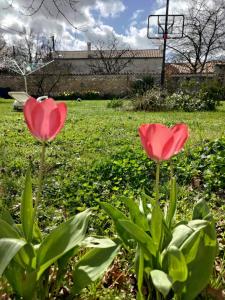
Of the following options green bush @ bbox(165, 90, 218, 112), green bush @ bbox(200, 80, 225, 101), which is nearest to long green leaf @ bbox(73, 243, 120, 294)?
green bush @ bbox(165, 90, 218, 112)

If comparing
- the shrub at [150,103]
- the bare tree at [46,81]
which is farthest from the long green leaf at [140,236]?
the bare tree at [46,81]

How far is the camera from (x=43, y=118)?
50.2 inches

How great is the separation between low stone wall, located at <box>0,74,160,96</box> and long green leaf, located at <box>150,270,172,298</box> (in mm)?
27463

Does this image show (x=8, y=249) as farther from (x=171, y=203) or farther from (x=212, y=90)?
(x=212, y=90)

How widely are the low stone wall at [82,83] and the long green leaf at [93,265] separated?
27.3 metres

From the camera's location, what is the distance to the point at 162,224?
1.48 metres

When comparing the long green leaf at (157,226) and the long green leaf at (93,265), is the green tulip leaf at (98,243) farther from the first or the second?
the long green leaf at (157,226)

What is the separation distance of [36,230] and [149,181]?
2.28 metres

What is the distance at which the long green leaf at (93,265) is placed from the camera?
1.41 m

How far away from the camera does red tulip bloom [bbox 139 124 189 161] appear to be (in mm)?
1321

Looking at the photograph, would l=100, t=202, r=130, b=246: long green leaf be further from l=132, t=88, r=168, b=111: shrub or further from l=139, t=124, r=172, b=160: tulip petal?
l=132, t=88, r=168, b=111: shrub

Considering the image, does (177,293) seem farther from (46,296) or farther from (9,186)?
(9,186)

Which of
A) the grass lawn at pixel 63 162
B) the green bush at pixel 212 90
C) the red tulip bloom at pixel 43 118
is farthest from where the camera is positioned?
the green bush at pixel 212 90

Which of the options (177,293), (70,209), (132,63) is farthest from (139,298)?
(132,63)
